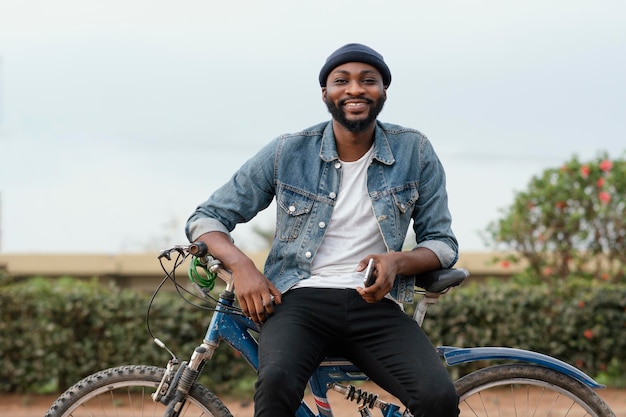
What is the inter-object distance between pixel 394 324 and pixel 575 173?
588cm

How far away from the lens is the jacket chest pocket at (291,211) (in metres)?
3.53

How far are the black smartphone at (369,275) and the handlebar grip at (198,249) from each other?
60cm

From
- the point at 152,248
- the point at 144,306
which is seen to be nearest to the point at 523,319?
the point at 144,306

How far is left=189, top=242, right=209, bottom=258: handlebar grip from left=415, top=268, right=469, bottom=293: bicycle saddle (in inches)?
31.9

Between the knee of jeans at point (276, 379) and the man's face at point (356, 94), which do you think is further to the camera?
the man's face at point (356, 94)

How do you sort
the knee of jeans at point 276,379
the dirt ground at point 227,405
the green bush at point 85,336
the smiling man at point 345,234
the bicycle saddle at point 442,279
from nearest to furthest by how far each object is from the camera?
the knee of jeans at point 276,379 → the smiling man at point 345,234 → the bicycle saddle at point 442,279 → the dirt ground at point 227,405 → the green bush at point 85,336

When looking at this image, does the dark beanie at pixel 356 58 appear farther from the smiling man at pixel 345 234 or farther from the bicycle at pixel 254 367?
the bicycle at pixel 254 367

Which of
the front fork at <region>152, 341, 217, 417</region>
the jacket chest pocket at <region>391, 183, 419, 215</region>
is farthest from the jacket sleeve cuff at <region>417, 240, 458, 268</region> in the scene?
the front fork at <region>152, 341, 217, 417</region>

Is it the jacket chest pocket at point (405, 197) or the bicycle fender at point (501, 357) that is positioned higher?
the jacket chest pocket at point (405, 197)

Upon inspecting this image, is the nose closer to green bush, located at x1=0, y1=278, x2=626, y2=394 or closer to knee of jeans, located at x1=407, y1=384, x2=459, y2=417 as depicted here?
knee of jeans, located at x1=407, y1=384, x2=459, y2=417

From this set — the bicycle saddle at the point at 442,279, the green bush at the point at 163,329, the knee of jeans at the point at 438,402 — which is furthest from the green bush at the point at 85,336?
the knee of jeans at the point at 438,402

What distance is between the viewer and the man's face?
3504 mm

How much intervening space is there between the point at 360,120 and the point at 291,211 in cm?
43

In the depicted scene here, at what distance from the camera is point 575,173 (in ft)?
29.0
